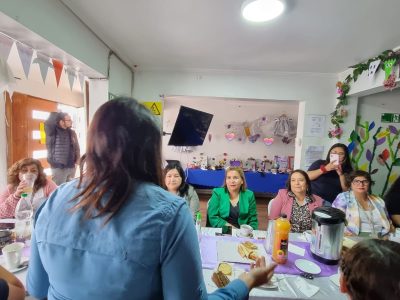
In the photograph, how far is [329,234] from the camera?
4.26 ft

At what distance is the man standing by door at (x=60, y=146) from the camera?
332 centimetres

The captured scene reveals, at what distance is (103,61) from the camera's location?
7.31 ft

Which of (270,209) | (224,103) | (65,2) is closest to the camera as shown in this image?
(65,2)

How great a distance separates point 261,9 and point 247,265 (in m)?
1.56

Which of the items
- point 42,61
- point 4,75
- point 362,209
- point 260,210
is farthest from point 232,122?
point 4,75

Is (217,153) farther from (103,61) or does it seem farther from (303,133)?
(103,61)

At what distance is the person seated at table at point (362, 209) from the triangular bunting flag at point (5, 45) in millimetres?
2756

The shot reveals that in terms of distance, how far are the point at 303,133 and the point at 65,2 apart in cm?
281

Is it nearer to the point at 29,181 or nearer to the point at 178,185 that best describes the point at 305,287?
the point at 178,185

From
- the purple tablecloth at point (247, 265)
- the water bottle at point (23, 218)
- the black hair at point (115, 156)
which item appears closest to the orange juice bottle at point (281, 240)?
the purple tablecloth at point (247, 265)

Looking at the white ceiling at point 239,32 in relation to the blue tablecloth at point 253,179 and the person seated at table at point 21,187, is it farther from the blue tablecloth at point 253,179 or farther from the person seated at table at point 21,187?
the blue tablecloth at point 253,179

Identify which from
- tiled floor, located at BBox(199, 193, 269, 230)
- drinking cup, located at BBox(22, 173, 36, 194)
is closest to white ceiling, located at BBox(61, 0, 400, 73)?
drinking cup, located at BBox(22, 173, 36, 194)

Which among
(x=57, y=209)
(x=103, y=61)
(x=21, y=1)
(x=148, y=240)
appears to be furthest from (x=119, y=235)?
(x=103, y=61)

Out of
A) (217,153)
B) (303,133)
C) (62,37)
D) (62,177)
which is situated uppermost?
(62,37)
